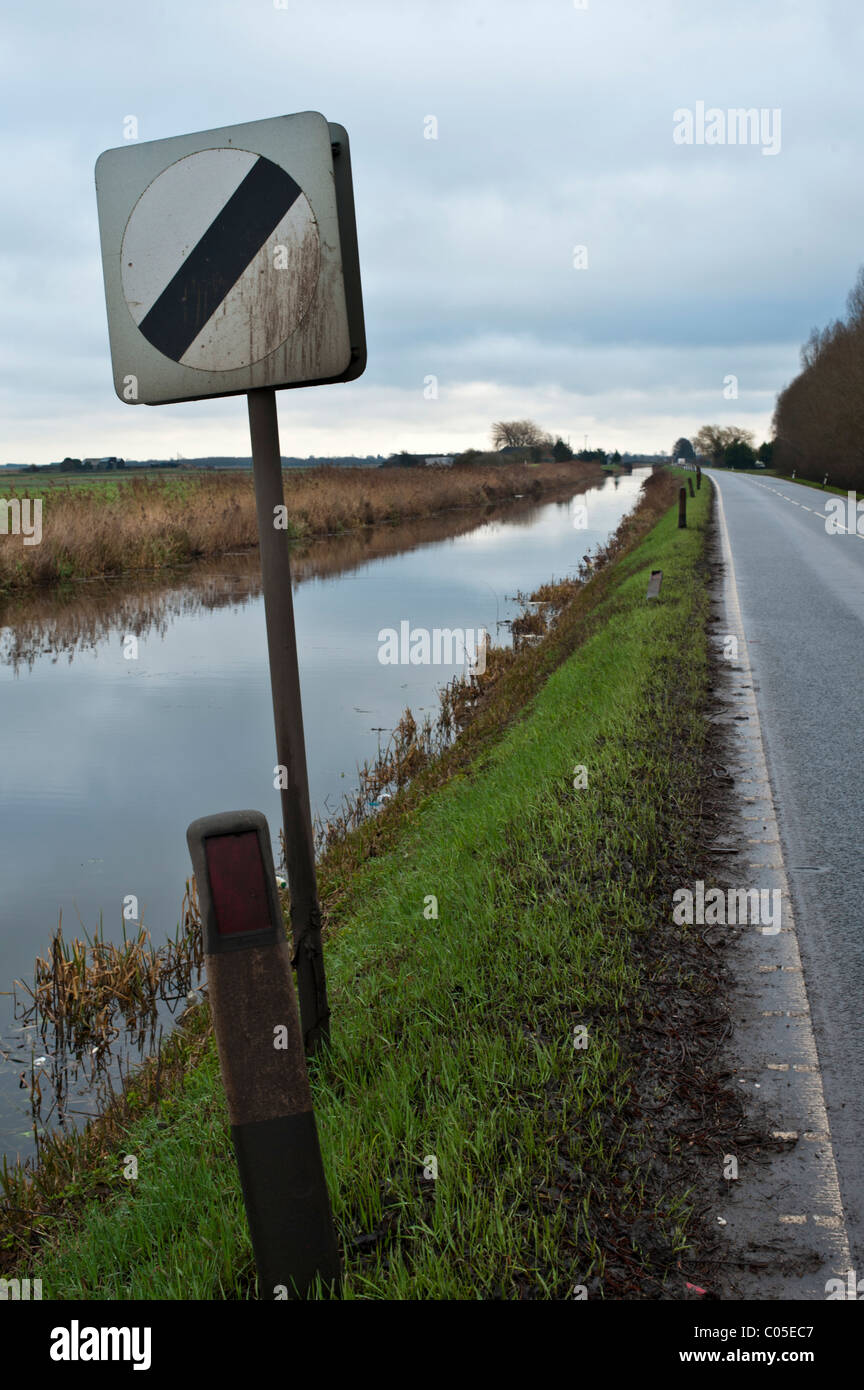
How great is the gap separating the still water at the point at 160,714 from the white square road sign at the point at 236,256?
352 centimetres

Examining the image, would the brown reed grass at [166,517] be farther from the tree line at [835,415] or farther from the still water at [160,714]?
the tree line at [835,415]

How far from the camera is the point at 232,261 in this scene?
10.1 feet

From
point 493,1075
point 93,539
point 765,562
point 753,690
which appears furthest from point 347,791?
point 93,539

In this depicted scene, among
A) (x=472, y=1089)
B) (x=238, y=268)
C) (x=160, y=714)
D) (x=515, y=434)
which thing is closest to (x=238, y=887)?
(x=472, y=1089)

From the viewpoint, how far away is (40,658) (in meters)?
15.5

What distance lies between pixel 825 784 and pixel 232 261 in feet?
16.3

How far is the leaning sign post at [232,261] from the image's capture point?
3.05 m

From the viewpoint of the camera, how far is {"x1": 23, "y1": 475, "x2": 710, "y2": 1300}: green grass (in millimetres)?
2643

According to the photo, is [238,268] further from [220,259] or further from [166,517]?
[166,517]

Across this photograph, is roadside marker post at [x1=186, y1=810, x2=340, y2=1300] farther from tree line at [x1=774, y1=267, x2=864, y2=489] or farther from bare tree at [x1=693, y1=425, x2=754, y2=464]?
bare tree at [x1=693, y1=425, x2=754, y2=464]

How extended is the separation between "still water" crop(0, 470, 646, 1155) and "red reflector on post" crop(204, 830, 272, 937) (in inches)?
120

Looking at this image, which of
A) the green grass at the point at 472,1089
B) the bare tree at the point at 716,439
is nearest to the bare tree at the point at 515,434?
the bare tree at the point at 716,439

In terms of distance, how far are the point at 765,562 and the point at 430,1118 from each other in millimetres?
17389
